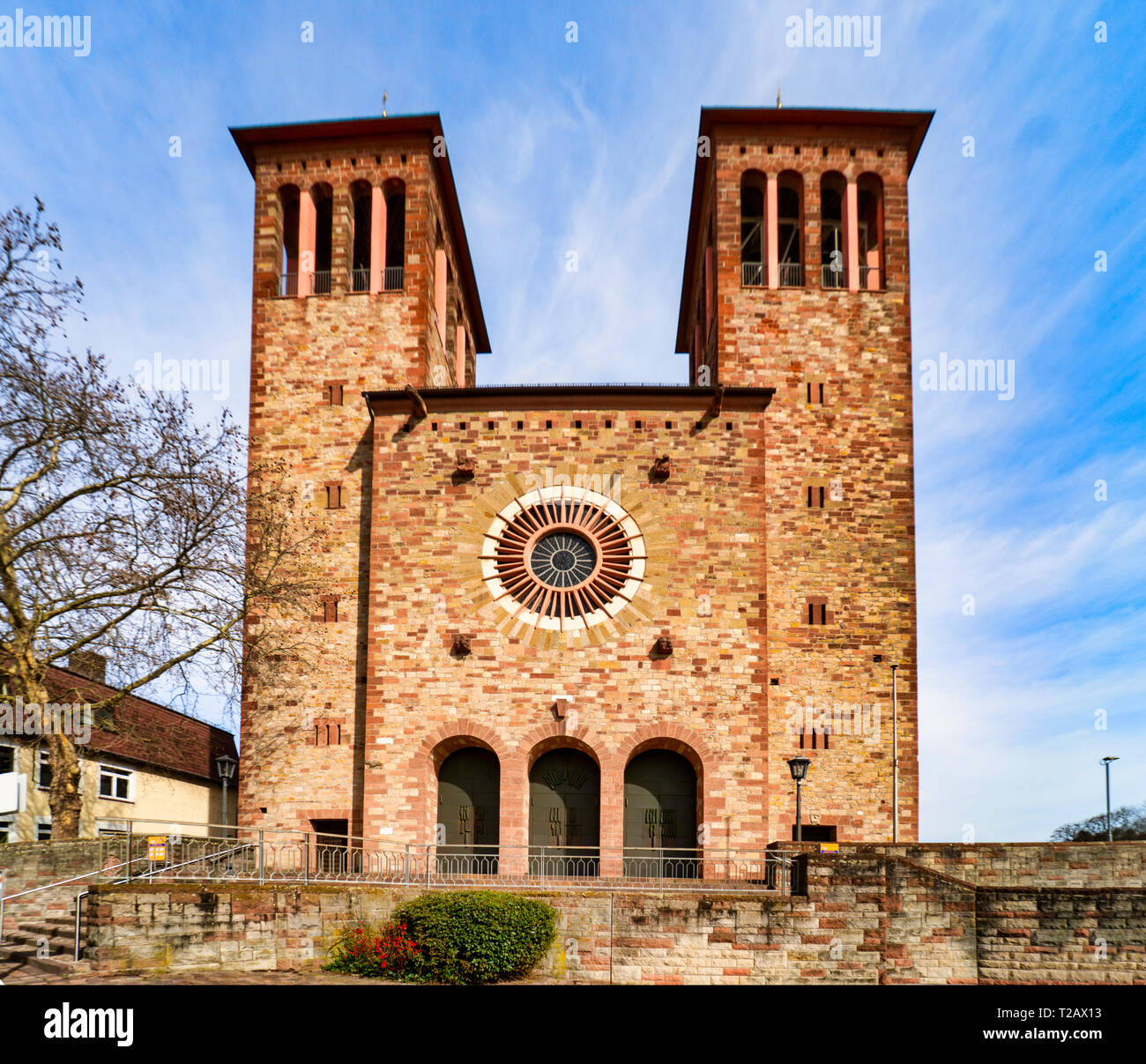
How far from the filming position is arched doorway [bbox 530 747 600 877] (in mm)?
22266

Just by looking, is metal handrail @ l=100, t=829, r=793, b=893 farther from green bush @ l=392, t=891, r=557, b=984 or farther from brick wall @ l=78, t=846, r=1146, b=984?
green bush @ l=392, t=891, r=557, b=984

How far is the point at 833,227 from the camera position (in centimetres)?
2995

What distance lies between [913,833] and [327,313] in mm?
18594

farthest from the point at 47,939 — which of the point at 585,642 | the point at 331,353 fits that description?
the point at 331,353

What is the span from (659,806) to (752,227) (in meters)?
18.2

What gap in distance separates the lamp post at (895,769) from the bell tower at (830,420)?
0.32ft

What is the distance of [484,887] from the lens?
16.9 metres

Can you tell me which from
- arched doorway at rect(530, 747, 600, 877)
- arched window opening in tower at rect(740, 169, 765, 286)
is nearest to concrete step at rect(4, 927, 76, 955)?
arched doorway at rect(530, 747, 600, 877)

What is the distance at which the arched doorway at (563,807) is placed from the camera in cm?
2227

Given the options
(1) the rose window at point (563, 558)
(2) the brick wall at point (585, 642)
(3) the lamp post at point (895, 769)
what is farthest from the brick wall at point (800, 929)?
(1) the rose window at point (563, 558)

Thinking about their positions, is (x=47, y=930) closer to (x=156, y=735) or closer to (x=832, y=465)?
(x=156, y=735)

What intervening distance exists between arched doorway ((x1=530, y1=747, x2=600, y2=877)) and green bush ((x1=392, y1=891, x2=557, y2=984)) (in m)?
6.59
